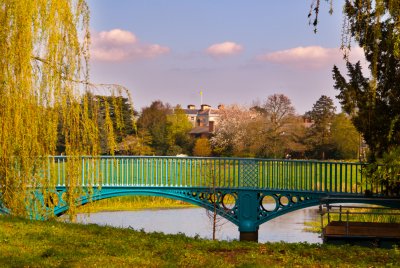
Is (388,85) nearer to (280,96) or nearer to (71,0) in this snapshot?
(71,0)

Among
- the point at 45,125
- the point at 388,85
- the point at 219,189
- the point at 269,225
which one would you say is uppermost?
the point at 388,85

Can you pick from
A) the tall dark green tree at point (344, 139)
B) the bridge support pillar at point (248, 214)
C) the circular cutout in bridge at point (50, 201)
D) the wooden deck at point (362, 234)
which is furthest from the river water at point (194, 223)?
the tall dark green tree at point (344, 139)

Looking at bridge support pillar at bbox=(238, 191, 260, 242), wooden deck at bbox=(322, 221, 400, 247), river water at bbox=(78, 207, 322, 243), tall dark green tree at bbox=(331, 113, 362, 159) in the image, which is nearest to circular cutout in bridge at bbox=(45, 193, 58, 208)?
wooden deck at bbox=(322, 221, 400, 247)

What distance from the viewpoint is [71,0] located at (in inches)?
412

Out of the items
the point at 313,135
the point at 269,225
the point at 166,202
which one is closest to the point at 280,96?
the point at 313,135

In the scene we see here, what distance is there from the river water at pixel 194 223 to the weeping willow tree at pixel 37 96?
15.0 metres

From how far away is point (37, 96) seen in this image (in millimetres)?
10109

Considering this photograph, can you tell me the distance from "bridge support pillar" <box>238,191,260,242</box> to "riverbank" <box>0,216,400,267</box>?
10.7m

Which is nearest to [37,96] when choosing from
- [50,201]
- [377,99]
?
[50,201]

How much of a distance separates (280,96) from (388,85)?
4264 centimetres

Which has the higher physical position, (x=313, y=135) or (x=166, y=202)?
(x=313, y=135)

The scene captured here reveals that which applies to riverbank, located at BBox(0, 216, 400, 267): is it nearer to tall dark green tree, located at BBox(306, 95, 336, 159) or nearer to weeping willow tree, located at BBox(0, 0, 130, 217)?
weeping willow tree, located at BBox(0, 0, 130, 217)

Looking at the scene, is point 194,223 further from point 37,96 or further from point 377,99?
point 37,96

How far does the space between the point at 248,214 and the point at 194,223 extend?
8.09m
